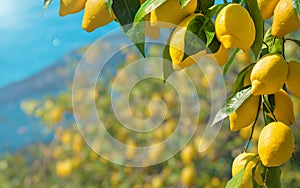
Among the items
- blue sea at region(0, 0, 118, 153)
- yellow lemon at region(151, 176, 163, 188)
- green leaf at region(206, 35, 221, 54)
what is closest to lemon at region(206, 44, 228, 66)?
green leaf at region(206, 35, 221, 54)

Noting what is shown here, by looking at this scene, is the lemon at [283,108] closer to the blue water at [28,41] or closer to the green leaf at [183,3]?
the green leaf at [183,3]

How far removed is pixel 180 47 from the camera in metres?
0.45

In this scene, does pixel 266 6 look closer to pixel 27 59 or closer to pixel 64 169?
pixel 64 169

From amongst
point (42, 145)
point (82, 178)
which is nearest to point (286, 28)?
point (82, 178)

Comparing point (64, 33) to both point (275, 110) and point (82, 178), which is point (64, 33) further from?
point (275, 110)

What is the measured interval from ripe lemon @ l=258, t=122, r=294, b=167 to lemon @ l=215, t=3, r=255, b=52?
0.24 feet

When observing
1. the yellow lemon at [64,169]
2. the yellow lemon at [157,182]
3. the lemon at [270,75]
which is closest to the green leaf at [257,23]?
the lemon at [270,75]

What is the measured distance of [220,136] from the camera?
235cm

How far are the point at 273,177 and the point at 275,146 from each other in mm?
56

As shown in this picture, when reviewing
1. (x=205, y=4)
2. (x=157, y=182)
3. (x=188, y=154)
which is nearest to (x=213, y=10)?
(x=205, y=4)

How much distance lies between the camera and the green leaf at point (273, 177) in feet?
1.74

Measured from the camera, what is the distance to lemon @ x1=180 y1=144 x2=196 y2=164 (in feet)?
7.22

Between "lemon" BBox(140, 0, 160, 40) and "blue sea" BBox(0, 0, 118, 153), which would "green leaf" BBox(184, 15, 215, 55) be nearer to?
"lemon" BBox(140, 0, 160, 40)

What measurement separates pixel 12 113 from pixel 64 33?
536 millimetres
